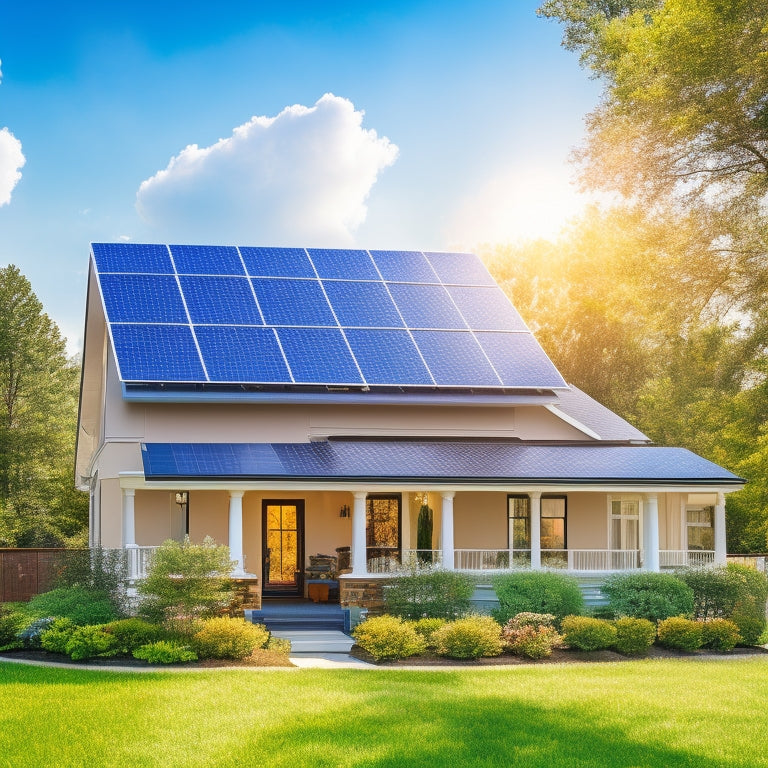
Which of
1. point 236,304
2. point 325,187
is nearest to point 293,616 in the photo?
point 236,304

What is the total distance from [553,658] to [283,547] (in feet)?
25.5

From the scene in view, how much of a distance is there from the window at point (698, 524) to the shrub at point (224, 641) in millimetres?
12346

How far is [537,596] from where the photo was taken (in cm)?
1803

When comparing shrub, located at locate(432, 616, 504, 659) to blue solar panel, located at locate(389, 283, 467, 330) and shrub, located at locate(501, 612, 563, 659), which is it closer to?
shrub, located at locate(501, 612, 563, 659)

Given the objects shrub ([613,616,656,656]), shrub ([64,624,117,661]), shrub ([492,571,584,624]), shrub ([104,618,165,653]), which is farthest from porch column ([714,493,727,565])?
shrub ([64,624,117,661])

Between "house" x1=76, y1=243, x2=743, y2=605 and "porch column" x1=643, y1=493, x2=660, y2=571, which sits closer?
"house" x1=76, y1=243, x2=743, y2=605

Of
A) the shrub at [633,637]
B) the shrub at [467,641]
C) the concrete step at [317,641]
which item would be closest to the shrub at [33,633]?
the concrete step at [317,641]

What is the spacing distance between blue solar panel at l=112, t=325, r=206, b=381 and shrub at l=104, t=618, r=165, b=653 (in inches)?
248

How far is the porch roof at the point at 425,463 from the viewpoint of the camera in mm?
19219

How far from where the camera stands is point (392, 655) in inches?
625

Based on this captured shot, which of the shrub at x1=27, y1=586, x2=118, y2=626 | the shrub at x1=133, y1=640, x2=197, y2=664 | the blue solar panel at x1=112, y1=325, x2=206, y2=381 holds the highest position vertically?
the blue solar panel at x1=112, y1=325, x2=206, y2=381

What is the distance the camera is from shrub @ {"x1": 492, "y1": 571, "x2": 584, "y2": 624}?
1798cm

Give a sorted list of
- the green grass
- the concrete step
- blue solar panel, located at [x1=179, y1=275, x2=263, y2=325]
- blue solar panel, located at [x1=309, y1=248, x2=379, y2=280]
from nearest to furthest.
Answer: the green grass
the concrete step
blue solar panel, located at [x1=179, y1=275, x2=263, y2=325]
blue solar panel, located at [x1=309, y1=248, x2=379, y2=280]

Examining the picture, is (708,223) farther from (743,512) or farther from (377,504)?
(377,504)
